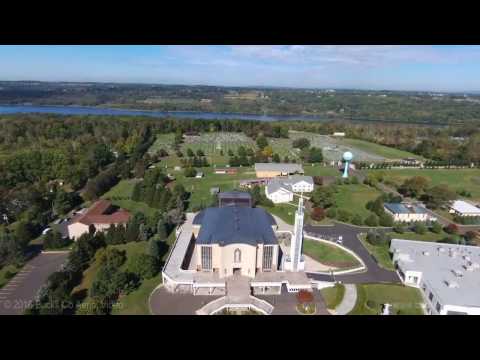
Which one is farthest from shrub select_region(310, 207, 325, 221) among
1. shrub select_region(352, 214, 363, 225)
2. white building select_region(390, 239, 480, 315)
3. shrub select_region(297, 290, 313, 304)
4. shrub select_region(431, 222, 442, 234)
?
shrub select_region(297, 290, 313, 304)

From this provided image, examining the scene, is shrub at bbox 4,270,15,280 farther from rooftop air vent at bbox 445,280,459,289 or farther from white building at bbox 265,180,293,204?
rooftop air vent at bbox 445,280,459,289

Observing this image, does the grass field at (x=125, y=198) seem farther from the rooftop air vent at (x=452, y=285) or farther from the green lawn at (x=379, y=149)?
the green lawn at (x=379, y=149)

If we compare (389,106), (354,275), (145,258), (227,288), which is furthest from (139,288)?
(389,106)

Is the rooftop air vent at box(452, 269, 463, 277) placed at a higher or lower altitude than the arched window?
lower

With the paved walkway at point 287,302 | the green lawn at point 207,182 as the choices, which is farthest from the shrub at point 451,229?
the green lawn at point 207,182

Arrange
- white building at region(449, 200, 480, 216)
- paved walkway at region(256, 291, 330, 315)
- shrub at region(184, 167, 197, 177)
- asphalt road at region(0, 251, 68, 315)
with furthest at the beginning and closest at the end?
shrub at region(184, 167, 197, 177)
white building at region(449, 200, 480, 216)
paved walkway at region(256, 291, 330, 315)
asphalt road at region(0, 251, 68, 315)

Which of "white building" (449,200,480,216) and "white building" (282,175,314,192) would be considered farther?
"white building" (282,175,314,192)

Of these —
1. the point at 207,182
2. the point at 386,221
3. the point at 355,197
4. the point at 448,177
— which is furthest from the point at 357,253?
the point at 448,177
